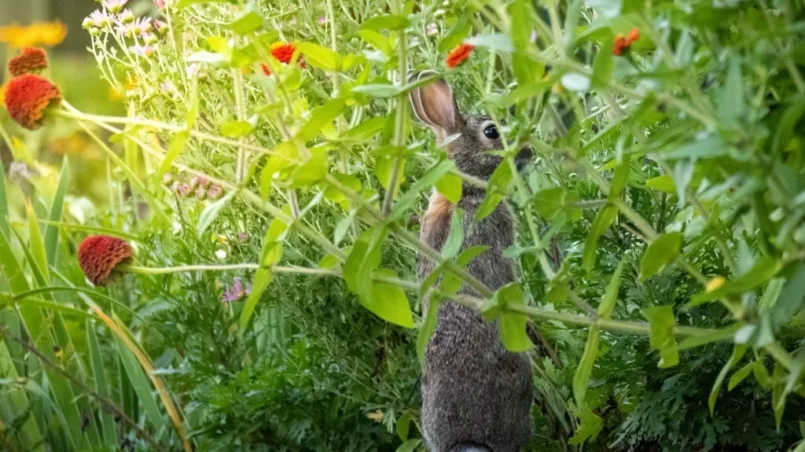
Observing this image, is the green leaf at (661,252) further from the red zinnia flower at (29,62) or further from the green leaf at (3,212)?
the green leaf at (3,212)

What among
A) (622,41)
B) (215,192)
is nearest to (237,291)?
(215,192)

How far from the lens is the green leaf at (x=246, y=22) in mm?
631

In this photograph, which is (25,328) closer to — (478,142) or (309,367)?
(309,367)

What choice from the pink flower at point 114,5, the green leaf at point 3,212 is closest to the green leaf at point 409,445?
the pink flower at point 114,5

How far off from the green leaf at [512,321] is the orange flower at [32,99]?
1.40 feet

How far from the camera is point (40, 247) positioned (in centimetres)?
170

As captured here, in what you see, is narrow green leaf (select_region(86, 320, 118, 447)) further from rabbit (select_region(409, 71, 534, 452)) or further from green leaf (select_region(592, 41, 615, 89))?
green leaf (select_region(592, 41, 615, 89))

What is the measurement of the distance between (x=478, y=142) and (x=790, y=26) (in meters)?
0.73

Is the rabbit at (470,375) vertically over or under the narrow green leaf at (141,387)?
over

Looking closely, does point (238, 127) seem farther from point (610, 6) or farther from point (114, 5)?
point (114, 5)

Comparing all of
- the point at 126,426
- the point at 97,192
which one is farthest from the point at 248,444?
the point at 97,192

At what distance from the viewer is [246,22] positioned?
64 cm

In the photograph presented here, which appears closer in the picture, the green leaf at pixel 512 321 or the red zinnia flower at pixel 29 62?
the green leaf at pixel 512 321

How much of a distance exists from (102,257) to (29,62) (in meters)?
0.22
